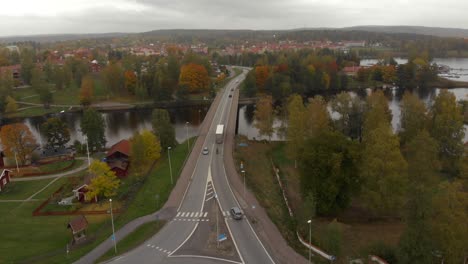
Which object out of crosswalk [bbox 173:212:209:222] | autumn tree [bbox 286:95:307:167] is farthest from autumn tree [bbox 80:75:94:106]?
crosswalk [bbox 173:212:209:222]

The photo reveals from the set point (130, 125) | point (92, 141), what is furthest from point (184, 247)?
point (130, 125)

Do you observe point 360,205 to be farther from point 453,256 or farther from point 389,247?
point 453,256

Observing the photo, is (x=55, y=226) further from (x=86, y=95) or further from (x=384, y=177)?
(x=86, y=95)

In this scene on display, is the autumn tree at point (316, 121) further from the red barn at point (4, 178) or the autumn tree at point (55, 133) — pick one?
the red barn at point (4, 178)

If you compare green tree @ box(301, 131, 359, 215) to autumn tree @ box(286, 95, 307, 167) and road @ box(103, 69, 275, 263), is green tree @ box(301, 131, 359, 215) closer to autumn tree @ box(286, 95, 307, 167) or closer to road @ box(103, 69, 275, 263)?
road @ box(103, 69, 275, 263)

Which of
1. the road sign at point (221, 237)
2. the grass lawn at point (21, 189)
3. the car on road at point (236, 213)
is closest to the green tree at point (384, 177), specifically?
the car on road at point (236, 213)

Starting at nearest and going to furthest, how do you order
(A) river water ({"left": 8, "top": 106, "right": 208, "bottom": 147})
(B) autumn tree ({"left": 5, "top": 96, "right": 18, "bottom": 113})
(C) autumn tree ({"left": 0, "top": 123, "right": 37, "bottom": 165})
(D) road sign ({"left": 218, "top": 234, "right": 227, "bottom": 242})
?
(D) road sign ({"left": 218, "top": 234, "right": 227, "bottom": 242})
(C) autumn tree ({"left": 0, "top": 123, "right": 37, "bottom": 165})
(A) river water ({"left": 8, "top": 106, "right": 208, "bottom": 147})
(B) autumn tree ({"left": 5, "top": 96, "right": 18, "bottom": 113})
